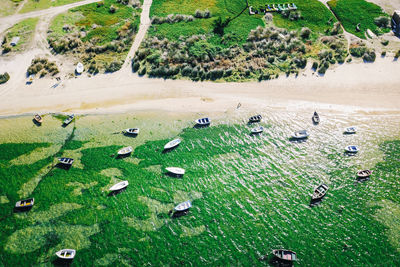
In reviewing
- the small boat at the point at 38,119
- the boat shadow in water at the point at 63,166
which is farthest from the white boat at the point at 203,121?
the small boat at the point at 38,119

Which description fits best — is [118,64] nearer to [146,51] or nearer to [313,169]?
[146,51]

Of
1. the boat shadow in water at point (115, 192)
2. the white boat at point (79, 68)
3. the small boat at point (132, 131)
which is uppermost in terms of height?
the white boat at point (79, 68)

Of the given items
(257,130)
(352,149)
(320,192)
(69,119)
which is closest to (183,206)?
(257,130)

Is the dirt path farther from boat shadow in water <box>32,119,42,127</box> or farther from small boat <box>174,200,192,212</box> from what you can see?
small boat <box>174,200,192,212</box>

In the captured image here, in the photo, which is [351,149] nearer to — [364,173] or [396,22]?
[364,173]

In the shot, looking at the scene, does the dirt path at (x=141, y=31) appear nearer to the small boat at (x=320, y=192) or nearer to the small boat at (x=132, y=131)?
the small boat at (x=132, y=131)

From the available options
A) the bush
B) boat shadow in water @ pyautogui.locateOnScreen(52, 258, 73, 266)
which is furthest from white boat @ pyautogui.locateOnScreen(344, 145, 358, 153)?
the bush
